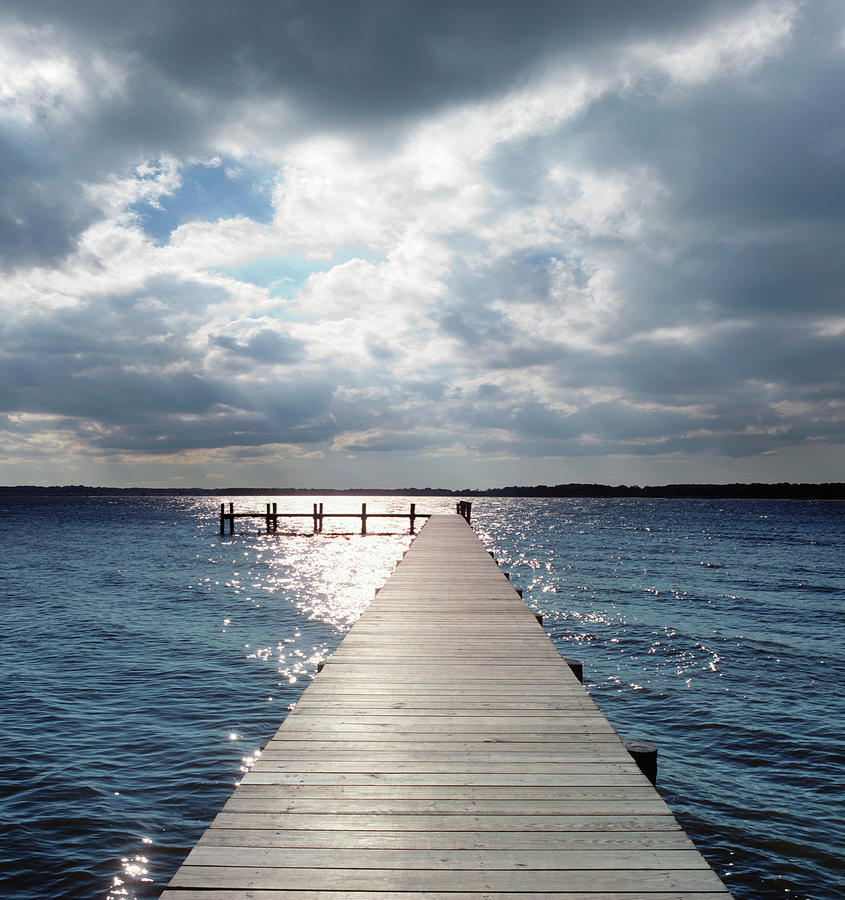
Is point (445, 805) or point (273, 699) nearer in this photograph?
point (445, 805)

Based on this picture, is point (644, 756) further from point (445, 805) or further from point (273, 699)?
point (273, 699)

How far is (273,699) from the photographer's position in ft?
31.8

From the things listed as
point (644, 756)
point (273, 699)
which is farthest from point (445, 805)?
point (273, 699)

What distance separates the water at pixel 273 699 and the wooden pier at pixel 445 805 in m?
2.38

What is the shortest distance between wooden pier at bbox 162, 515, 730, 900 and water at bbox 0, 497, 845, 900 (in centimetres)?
238

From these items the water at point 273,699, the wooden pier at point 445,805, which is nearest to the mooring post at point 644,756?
the wooden pier at point 445,805

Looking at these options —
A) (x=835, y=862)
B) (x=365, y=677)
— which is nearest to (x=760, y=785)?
(x=835, y=862)

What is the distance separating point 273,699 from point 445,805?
6.95 metres

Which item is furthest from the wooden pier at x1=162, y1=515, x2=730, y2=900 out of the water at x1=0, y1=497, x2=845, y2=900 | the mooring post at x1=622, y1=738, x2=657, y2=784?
the water at x1=0, y1=497, x2=845, y2=900

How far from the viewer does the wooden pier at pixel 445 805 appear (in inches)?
110

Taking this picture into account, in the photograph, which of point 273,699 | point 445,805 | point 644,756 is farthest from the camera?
point 273,699

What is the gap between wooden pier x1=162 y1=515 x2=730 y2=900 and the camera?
9.16 ft

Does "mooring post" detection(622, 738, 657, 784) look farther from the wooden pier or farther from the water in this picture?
the water

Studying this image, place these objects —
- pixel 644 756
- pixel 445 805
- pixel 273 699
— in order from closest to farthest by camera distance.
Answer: pixel 445 805 < pixel 644 756 < pixel 273 699
